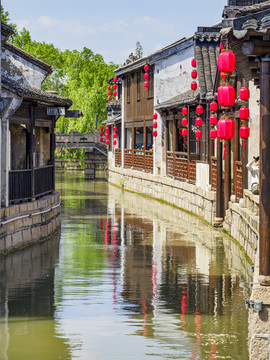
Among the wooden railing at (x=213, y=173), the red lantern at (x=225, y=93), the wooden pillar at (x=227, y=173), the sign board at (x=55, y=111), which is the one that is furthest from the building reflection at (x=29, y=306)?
the wooden railing at (x=213, y=173)

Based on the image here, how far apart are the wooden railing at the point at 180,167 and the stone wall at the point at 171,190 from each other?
0.99 ft

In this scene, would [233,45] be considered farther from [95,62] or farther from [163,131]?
[95,62]

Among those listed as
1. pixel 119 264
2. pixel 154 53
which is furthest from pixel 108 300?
pixel 154 53

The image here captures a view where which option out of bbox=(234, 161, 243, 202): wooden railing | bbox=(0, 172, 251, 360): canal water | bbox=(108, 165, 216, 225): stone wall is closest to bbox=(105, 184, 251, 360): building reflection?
bbox=(0, 172, 251, 360): canal water

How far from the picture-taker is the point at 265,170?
9.62 m

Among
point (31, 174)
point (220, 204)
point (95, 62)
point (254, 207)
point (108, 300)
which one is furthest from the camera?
point (95, 62)

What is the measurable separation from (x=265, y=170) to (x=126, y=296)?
17.6 feet

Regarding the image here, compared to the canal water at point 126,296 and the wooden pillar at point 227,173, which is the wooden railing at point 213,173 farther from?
the wooden pillar at point 227,173

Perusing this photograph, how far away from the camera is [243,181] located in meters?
20.5

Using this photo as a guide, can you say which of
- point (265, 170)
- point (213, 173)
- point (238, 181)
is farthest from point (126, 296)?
point (213, 173)

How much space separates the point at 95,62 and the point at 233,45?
246 feet

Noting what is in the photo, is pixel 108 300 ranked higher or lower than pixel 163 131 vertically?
lower

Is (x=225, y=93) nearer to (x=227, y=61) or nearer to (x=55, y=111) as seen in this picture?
(x=227, y=61)

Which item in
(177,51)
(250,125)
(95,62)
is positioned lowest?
(250,125)
